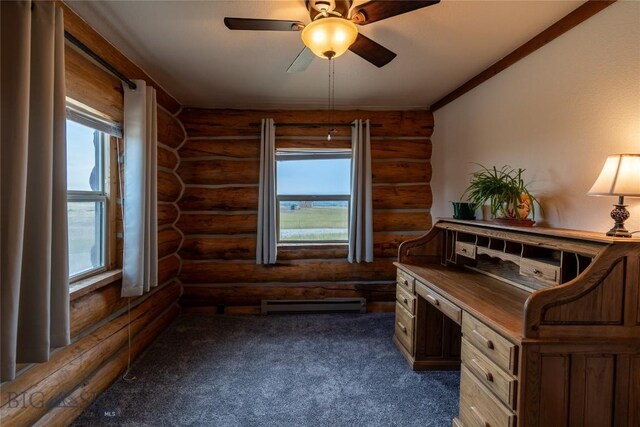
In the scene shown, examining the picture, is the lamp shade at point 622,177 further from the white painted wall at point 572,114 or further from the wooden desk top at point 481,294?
the wooden desk top at point 481,294

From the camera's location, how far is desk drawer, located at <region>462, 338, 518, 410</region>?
54.0 inches

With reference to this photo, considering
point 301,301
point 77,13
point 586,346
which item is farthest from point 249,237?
point 586,346

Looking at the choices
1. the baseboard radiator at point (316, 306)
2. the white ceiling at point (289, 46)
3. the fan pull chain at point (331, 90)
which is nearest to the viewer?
the white ceiling at point (289, 46)

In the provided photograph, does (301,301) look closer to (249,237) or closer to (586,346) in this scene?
(249,237)

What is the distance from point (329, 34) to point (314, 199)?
7.69 feet

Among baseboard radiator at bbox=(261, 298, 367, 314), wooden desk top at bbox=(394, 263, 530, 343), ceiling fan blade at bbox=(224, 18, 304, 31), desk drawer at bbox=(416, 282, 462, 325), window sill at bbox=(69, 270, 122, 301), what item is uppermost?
ceiling fan blade at bbox=(224, 18, 304, 31)

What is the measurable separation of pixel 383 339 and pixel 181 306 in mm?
2396

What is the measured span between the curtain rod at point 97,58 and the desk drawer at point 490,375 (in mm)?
2874

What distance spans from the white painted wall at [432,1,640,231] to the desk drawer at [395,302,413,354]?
1252 mm

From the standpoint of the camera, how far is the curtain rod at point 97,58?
173cm

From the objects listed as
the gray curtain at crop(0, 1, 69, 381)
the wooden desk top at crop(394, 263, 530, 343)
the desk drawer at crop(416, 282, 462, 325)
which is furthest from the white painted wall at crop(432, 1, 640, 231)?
the gray curtain at crop(0, 1, 69, 381)

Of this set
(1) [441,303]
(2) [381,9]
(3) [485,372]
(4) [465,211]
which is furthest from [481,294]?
(2) [381,9]

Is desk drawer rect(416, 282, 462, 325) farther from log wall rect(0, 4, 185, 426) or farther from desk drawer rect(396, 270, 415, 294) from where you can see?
log wall rect(0, 4, 185, 426)

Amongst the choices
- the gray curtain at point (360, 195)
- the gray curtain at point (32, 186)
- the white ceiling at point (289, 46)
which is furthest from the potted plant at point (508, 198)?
the gray curtain at point (32, 186)
